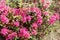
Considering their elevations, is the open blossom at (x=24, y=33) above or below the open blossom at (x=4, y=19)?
below

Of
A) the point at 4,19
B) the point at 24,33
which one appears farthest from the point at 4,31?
the point at 24,33

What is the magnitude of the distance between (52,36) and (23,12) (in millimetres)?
1368

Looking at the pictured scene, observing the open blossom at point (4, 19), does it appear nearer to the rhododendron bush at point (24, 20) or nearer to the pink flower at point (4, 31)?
the rhododendron bush at point (24, 20)

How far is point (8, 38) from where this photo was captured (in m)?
4.34

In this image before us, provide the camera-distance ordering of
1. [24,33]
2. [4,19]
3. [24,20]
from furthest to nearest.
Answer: [24,20]
[24,33]
[4,19]

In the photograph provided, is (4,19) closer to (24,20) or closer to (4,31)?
(4,31)

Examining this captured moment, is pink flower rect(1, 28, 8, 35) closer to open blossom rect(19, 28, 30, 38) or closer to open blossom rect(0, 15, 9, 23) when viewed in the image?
open blossom rect(0, 15, 9, 23)

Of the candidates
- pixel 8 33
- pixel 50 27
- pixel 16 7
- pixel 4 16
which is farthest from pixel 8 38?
pixel 50 27

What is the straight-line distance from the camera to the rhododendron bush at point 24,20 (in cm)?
433

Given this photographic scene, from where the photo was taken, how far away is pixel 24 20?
4.45m

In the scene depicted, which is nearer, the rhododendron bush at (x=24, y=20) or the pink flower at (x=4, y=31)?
the pink flower at (x=4, y=31)

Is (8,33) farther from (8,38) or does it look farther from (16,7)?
(16,7)

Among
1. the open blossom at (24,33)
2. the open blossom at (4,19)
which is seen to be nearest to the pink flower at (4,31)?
the open blossom at (4,19)

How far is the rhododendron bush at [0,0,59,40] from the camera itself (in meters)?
4.33
